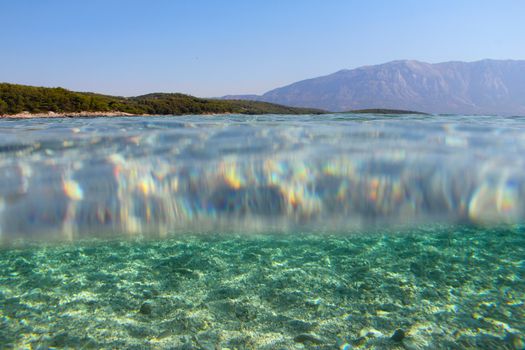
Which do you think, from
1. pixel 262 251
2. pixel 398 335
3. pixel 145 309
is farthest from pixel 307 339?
pixel 262 251

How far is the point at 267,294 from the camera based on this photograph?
289 centimetres

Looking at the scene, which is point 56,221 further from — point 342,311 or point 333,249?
point 342,311

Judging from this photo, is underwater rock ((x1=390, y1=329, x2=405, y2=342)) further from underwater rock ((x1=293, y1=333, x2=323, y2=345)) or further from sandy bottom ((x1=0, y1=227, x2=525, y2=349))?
underwater rock ((x1=293, y1=333, x2=323, y2=345))

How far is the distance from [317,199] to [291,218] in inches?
42.4

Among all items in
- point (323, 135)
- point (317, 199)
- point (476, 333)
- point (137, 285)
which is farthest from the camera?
point (323, 135)

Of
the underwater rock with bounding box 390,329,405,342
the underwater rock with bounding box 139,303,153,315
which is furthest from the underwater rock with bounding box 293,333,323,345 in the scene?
the underwater rock with bounding box 139,303,153,315

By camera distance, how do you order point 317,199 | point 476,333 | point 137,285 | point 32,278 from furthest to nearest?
point 317,199 < point 32,278 < point 137,285 < point 476,333

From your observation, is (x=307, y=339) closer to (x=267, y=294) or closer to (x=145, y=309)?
(x=267, y=294)

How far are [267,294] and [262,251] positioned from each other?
108cm

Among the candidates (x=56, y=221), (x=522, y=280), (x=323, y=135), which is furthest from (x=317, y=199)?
(x=323, y=135)

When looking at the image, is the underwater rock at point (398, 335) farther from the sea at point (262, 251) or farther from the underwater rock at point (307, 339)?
the underwater rock at point (307, 339)

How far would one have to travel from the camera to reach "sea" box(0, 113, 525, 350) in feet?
7.91

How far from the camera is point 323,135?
13.6 m

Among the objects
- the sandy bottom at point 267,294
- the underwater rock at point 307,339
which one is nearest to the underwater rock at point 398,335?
the sandy bottom at point 267,294
